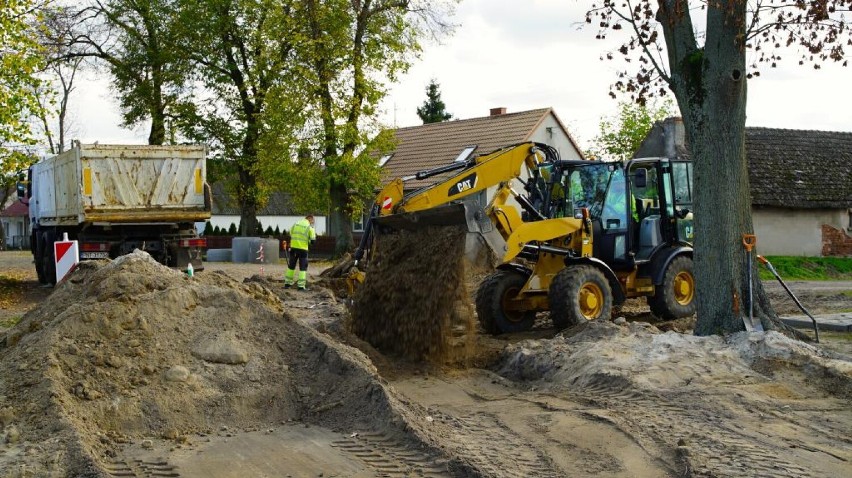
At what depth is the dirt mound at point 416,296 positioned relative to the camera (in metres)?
10.6

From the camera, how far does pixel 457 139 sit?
40125mm

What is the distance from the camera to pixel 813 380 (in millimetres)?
8859

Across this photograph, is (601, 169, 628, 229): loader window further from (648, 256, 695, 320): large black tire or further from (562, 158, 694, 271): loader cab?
(648, 256, 695, 320): large black tire

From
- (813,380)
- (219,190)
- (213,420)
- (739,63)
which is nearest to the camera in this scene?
(213,420)

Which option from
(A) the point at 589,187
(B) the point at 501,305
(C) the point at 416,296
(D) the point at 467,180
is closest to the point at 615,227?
(A) the point at 589,187

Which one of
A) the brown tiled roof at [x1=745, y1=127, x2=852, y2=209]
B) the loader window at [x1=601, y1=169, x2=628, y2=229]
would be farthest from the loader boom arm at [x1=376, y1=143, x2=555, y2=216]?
the brown tiled roof at [x1=745, y1=127, x2=852, y2=209]

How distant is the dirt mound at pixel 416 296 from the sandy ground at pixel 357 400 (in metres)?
0.41

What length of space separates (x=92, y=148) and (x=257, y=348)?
11.8 m

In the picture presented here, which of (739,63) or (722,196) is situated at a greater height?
(739,63)

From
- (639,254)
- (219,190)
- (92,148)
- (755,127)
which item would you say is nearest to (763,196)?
(755,127)

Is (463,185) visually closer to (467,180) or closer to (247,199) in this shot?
(467,180)

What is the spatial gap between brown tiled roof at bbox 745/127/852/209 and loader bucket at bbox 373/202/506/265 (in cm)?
2098

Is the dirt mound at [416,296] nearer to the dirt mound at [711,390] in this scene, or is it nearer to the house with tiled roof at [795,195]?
the dirt mound at [711,390]

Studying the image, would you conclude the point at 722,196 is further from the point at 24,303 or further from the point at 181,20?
the point at 181,20
